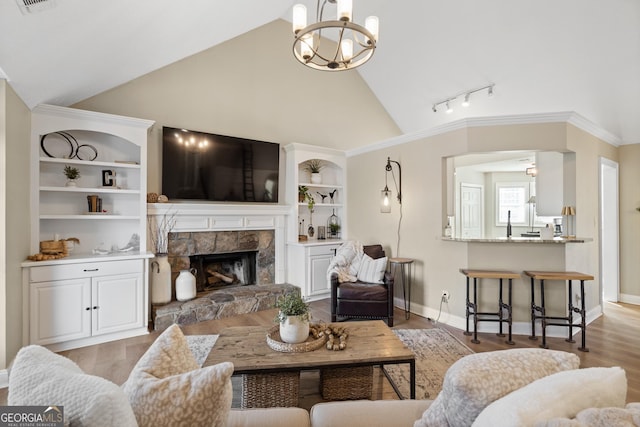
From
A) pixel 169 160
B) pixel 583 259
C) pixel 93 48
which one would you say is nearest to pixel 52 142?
pixel 169 160

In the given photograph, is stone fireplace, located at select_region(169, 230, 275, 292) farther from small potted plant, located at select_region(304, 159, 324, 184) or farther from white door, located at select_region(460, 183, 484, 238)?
white door, located at select_region(460, 183, 484, 238)

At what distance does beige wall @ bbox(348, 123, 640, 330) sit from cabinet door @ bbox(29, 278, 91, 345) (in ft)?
12.1

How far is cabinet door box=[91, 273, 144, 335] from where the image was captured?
10.2 ft

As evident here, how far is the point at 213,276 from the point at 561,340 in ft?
14.3

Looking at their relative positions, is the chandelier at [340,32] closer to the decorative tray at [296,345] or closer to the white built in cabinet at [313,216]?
the decorative tray at [296,345]

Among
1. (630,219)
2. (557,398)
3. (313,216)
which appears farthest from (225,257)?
(630,219)

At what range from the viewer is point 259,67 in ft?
16.0

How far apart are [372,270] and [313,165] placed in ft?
7.32

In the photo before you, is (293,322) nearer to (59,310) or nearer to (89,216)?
(59,310)

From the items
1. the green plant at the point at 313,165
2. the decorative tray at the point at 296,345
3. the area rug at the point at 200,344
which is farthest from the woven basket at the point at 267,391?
the green plant at the point at 313,165

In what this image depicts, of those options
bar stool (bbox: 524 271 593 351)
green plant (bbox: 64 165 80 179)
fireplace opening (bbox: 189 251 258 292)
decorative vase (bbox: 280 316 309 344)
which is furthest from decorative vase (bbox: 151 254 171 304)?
bar stool (bbox: 524 271 593 351)

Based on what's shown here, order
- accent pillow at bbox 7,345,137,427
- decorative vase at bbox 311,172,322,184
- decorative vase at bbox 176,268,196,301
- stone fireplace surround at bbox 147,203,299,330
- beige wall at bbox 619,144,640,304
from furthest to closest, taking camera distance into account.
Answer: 1. decorative vase at bbox 311,172,322,184
2. beige wall at bbox 619,144,640,304
3. decorative vase at bbox 176,268,196,301
4. stone fireplace surround at bbox 147,203,299,330
5. accent pillow at bbox 7,345,137,427

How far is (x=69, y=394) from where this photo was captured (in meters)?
0.71

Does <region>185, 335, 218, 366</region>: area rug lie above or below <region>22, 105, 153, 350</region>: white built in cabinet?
below
